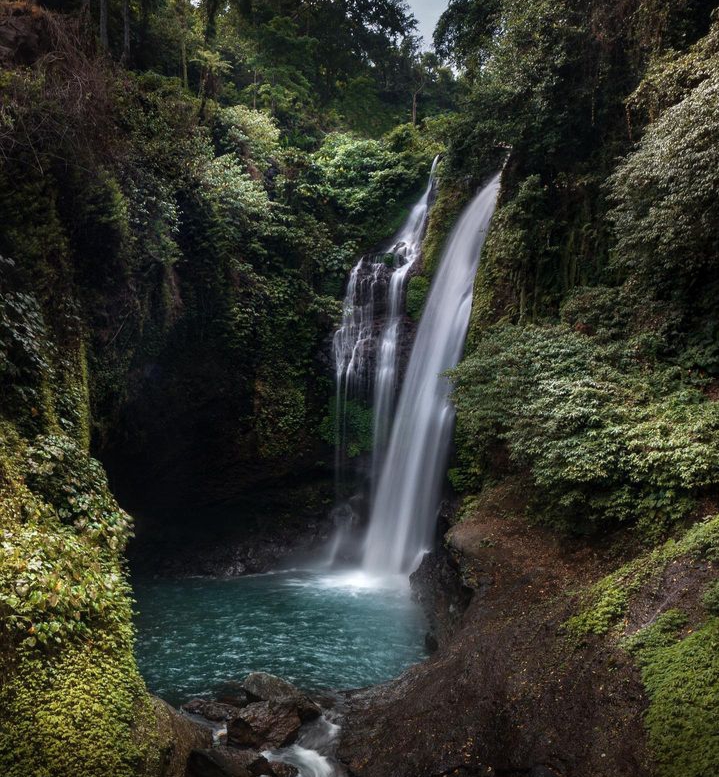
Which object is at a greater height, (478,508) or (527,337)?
(527,337)

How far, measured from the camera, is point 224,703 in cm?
756

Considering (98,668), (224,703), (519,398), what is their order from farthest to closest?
1. (519,398)
2. (224,703)
3. (98,668)

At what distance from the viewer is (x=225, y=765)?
532 centimetres

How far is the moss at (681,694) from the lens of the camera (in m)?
4.28

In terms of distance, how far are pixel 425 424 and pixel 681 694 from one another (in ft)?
30.5

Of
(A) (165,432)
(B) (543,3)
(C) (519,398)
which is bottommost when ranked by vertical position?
(A) (165,432)

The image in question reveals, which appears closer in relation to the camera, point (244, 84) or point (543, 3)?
point (543, 3)

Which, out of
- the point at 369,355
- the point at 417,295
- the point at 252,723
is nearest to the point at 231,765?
the point at 252,723

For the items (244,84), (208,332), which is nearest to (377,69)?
(244,84)

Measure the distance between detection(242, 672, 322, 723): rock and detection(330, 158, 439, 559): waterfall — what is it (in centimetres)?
785

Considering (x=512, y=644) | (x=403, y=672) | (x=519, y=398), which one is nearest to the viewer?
(x=512, y=644)

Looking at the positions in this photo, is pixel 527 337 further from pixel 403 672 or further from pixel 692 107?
pixel 403 672

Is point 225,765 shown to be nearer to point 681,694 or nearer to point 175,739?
point 175,739

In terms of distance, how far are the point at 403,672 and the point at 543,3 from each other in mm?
13235
